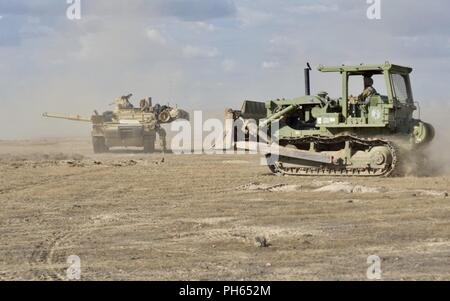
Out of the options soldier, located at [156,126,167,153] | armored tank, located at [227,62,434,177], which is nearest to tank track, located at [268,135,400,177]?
armored tank, located at [227,62,434,177]

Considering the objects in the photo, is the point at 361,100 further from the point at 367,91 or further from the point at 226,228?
the point at 226,228

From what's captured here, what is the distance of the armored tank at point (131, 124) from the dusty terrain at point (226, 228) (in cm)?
1611

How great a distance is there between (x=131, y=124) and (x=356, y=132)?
1769 cm

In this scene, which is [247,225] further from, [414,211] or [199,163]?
[199,163]

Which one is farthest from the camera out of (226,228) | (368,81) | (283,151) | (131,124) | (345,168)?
(131,124)

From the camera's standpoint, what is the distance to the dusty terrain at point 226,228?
9.16 m

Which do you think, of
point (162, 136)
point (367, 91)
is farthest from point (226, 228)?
point (162, 136)

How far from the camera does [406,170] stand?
20000mm

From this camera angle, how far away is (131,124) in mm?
36438

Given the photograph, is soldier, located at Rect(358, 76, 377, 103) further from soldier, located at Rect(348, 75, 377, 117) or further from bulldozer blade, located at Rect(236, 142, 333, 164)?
bulldozer blade, located at Rect(236, 142, 333, 164)

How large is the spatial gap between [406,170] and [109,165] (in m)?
9.92

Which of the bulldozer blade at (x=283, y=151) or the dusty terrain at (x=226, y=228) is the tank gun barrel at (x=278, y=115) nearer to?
the bulldozer blade at (x=283, y=151)

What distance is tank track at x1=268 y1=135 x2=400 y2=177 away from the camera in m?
19.5

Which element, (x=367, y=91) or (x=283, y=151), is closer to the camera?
(x=367, y=91)
